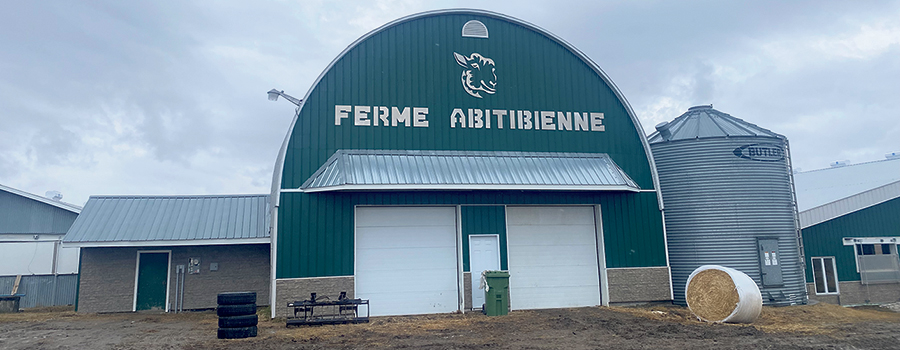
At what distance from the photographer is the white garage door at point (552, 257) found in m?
16.6

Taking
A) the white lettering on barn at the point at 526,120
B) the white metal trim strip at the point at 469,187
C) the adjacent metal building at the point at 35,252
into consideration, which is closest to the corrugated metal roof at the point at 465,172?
the white metal trim strip at the point at 469,187

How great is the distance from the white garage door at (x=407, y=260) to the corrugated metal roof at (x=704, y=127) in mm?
7577

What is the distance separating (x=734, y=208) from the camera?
1702cm

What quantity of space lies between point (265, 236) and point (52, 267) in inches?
348

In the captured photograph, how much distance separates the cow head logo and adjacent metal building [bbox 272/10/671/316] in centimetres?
4

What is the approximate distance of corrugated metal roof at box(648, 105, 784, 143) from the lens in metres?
17.7

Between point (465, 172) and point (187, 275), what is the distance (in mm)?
9426

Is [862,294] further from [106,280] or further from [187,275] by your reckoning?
[106,280]

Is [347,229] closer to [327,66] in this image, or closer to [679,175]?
[327,66]

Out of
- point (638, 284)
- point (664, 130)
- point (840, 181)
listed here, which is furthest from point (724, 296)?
point (840, 181)

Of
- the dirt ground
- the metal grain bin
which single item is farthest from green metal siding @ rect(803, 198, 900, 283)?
the dirt ground

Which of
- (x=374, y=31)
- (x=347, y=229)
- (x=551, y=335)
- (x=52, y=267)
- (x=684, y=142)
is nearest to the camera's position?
(x=551, y=335)

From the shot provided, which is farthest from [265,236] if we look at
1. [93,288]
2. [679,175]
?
[679,175]

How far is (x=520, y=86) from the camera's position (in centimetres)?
1748
